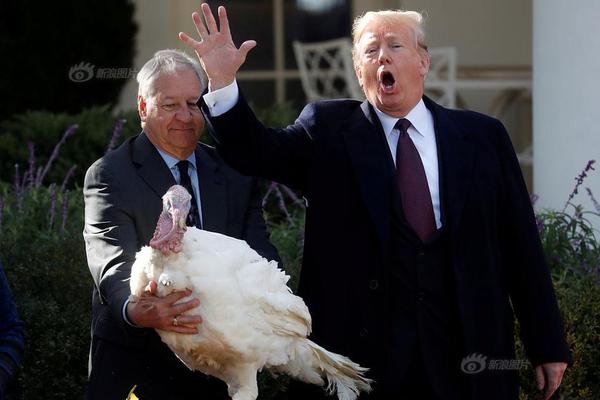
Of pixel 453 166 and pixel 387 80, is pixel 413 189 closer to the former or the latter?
pixel 453 166

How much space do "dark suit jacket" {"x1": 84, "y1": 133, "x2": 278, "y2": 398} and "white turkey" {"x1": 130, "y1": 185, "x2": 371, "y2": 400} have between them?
0.62 feet

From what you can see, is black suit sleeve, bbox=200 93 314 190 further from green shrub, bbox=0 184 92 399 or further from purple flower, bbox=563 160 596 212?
purple flower, bbox=563 160 596 212

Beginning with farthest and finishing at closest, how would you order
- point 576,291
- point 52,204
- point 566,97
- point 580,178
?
point 566,97 → point 52,204 → point 580,178 → point 576,291

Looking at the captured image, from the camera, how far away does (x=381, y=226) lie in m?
3.35

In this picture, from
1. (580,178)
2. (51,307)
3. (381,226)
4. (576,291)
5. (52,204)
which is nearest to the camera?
(381,226)

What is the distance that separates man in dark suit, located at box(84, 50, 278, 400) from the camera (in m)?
3.38

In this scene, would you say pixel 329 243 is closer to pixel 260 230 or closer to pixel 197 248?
pixel 260 230

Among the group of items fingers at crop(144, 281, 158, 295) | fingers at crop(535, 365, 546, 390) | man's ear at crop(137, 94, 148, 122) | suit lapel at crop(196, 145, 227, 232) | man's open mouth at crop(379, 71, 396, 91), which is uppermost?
man's open mouth at crop(379, 71, 396, 91)

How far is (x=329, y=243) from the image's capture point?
11.4 feet

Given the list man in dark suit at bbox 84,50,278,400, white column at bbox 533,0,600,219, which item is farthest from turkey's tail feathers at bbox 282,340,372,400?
white column at bbox 533,0,600,219

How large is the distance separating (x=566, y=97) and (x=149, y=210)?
9.46 ft

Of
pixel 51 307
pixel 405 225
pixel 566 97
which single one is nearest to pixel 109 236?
pixel 405 225

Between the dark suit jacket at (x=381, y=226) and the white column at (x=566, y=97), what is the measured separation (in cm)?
199

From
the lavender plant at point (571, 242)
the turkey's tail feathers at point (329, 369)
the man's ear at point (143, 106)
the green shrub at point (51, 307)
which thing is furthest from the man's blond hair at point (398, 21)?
the green shrub at point (51, 307)
